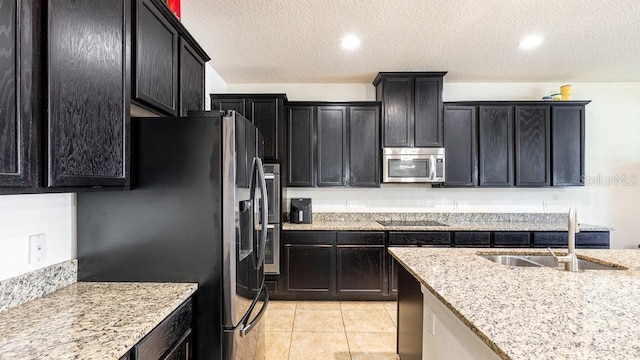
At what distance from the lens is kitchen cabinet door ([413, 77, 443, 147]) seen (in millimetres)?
3715

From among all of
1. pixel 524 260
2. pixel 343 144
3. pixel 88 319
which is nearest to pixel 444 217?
pixel 343 144

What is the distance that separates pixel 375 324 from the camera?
300cm

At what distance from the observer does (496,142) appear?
379 cm

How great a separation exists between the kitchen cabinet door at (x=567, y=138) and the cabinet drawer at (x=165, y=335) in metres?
4.14

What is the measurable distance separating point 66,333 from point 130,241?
562mm

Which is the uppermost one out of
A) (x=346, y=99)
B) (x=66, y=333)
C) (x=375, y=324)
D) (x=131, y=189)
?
(x=346, y=99)

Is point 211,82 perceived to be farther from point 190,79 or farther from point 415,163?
point 415,163

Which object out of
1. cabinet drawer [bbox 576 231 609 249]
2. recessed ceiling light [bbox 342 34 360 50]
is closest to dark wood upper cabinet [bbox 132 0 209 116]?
recessed ceiling light [bbox 342 34 360 50]

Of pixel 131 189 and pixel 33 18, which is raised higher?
pixel 33 18

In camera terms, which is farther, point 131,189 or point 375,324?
point 375,324

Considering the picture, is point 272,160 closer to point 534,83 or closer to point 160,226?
point 160,226

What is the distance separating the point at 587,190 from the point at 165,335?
4908 mm

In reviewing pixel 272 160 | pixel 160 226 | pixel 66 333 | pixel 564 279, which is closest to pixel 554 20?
pixel 564 279

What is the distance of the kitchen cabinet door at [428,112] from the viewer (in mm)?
3715
